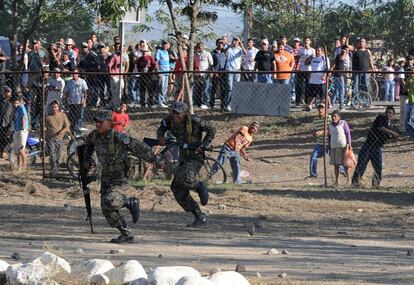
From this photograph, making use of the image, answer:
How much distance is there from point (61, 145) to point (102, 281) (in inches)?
439

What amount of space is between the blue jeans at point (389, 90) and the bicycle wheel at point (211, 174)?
733 centimetres

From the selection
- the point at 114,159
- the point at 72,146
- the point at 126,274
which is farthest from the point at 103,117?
the point at 72,146

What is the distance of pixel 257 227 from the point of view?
14883 millimetres

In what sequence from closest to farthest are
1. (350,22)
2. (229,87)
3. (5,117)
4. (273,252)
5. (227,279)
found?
1. (227,279)
2. (273,252)
3. (5,117)
4. (229,87)
5. (350,22)

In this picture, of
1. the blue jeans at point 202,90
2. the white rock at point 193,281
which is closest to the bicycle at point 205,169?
the blue jeans at point 202,90

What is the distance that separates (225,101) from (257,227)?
10.6m

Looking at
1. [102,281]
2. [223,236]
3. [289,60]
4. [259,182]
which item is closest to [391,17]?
[289,60]

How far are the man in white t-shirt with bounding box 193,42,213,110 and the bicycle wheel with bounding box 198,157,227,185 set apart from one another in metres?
5.15

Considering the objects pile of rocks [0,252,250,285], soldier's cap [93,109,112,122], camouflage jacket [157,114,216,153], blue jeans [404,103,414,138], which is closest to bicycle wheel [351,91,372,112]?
blue jeans [404,103,414,138]

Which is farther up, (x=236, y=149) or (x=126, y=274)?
(x=236, y=149)

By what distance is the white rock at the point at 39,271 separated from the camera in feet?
33.1

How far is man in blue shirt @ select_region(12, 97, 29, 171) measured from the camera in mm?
21297

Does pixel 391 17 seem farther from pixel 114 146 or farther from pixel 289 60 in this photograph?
pixel 114 146

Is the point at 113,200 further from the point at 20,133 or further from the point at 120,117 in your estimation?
the point at 20,133
